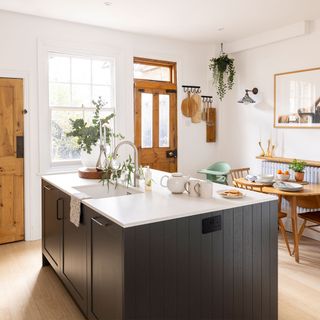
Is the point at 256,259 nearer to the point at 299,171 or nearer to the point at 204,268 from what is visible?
the point at 204,268

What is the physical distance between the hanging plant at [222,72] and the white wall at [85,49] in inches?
9.1

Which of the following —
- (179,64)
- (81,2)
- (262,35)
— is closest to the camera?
(81,2)

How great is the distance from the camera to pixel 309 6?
3.96 metres

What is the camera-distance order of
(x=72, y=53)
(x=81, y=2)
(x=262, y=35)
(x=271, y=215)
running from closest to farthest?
(x=271, y=215), (x=81, y=2), (x=72, y=53), (x=262, y=35)

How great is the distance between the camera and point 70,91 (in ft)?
15.6

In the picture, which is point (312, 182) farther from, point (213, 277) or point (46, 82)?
point (46, 82)

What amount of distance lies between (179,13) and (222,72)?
1.54 m

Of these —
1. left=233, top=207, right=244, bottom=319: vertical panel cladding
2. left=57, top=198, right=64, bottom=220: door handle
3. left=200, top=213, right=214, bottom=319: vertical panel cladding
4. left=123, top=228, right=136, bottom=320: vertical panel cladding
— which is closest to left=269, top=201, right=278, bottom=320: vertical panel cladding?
left=233, top=207, right=244, bottom=319: vertical panel cladding

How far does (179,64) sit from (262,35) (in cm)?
128

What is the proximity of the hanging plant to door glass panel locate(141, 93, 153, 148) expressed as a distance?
1116mm

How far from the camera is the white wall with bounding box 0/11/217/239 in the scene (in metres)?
4.28

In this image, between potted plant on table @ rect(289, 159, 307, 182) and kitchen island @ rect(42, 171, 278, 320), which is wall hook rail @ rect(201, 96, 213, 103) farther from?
kitchen island @ rect(42, 171, 278, 320)

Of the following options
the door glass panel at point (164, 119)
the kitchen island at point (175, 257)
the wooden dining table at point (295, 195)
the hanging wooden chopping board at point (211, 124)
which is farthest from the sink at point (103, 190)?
the hanging wooden chopping board at point (211, 124)

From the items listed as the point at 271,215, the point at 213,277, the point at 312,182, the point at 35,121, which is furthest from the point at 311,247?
the point at 35,121
